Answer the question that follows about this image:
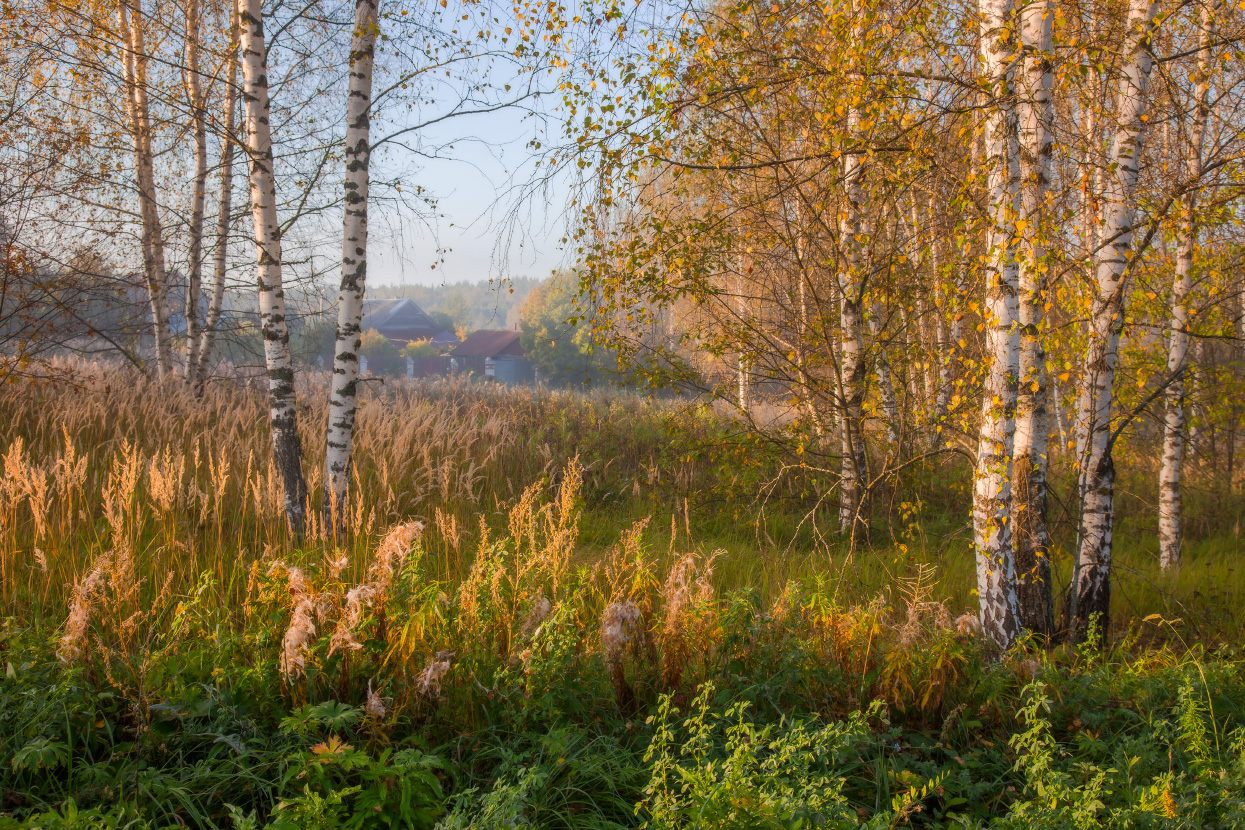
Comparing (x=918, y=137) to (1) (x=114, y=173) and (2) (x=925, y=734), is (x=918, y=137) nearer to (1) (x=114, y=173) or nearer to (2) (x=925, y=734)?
(2) (x=925, y=734)

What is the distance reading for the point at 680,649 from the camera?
3205mm

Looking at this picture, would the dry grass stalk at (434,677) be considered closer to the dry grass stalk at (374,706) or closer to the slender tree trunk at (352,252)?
the dry grass stalk at (374,706)

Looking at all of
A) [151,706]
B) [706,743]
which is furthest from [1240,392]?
[151,706]

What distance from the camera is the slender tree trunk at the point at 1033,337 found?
379 centimetres

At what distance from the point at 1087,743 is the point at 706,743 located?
166 centimetres

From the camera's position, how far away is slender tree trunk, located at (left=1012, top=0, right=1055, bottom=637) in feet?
12.4

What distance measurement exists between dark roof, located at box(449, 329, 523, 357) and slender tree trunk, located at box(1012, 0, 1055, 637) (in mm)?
59459

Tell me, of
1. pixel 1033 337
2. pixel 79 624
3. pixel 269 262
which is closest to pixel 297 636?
pixel 79 624

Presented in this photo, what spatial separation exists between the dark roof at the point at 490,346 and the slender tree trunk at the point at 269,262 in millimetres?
57272

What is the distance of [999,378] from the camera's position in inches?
156

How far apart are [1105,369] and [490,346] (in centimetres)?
6197

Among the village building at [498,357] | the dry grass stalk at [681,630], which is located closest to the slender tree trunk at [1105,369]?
the dry grass stalk at [681,630]

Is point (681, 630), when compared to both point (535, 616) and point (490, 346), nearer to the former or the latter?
point (535, 616)

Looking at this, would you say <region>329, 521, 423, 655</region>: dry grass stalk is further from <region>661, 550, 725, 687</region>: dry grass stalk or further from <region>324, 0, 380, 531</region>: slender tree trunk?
<region>324, 0, 380, 531</region>: slender tree trunk
